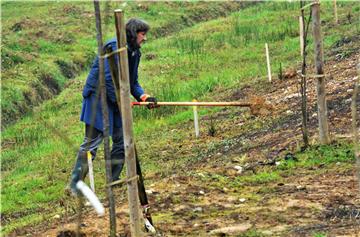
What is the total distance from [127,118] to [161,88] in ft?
30.9

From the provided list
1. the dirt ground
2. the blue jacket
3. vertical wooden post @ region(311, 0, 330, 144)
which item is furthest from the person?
vertical wooden post @ region(311, 0, 330, 144)

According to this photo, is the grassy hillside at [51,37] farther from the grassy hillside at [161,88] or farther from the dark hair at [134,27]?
the dark hair at [134,27]

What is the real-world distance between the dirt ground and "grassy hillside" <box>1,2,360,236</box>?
49 centimetres

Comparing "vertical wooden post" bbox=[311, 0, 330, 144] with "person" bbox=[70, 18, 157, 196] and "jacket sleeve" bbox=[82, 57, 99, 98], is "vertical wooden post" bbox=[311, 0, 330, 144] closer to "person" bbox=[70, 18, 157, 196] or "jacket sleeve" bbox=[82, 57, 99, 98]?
"person" bbox=[70, 18, 157, 196]

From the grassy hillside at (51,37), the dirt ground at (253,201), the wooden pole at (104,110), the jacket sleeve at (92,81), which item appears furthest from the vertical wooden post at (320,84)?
the grassy hillside at (51,37)

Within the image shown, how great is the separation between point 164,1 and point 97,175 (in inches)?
712

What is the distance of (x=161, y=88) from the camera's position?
1384 centimetres

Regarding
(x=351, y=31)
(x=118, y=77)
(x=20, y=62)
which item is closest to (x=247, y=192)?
(x=118, y=77)

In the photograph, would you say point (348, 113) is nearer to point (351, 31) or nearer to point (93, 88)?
point (93, 88)

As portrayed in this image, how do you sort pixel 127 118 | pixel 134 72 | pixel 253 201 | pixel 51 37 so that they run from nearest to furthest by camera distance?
pixel 127 118
pixel 253 201
pixel 134 72
pixel 51 37

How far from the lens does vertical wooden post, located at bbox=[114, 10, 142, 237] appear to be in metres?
4.35

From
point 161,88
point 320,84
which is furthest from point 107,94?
point 161,88

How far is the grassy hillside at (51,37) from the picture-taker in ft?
49.9

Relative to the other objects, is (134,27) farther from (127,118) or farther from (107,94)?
(127,118)
